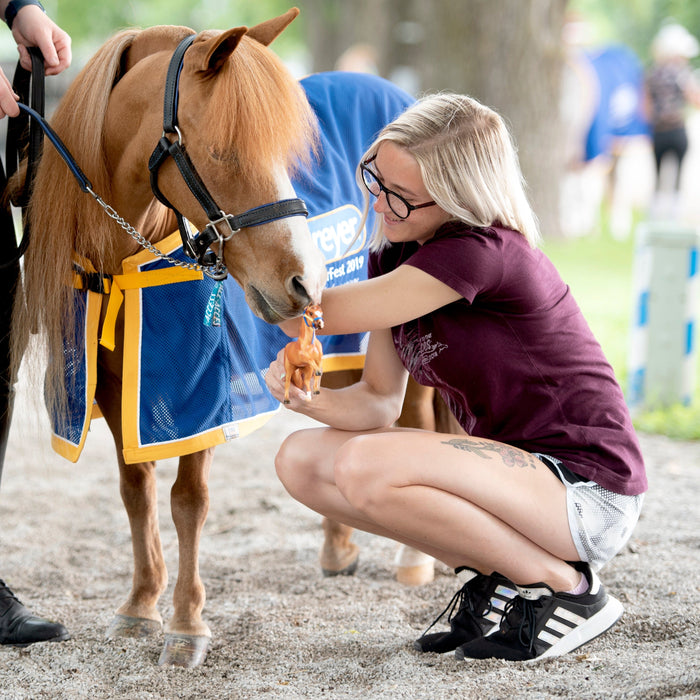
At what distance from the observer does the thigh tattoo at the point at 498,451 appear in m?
2.03

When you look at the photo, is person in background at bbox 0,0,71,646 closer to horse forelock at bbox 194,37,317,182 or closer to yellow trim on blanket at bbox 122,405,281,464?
yellow trim on blanket at bbox 122,405,281,464

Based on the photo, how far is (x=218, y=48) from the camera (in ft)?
5.96

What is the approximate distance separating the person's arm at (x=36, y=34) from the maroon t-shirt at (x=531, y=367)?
1115mm

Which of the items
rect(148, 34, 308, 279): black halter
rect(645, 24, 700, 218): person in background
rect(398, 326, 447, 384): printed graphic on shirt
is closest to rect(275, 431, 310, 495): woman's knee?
rect(398, 326, 447, 384): printed graphic on shirt

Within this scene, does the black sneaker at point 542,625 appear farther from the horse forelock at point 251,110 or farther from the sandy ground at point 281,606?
the horse forelock at point 251,110

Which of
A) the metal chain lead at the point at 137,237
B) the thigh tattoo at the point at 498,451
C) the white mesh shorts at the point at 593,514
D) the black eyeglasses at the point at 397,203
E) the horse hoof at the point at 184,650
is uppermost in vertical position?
the black eyeglasses at the point at 397,203

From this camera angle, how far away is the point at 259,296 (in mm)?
1889

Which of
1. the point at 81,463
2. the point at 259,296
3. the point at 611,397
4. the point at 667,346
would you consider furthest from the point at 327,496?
the point at 667,346

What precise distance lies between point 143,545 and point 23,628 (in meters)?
0.37

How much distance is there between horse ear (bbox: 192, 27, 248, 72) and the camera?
178cm

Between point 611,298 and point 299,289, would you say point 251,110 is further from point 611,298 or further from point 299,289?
point 611,298

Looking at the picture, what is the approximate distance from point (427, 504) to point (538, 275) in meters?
0.59

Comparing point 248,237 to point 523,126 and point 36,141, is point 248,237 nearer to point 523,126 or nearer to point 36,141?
point 36,141

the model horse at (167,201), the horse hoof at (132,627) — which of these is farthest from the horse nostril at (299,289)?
the horse hoof at (132,627)
